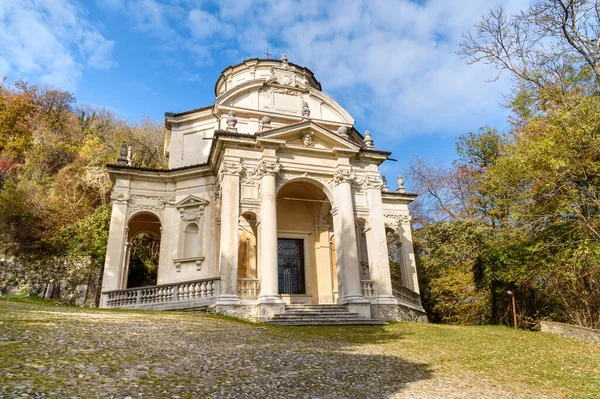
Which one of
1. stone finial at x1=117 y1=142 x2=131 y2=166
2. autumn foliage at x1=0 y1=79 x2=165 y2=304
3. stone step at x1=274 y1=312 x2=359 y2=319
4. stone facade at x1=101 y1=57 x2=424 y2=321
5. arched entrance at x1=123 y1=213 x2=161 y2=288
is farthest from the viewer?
arched entrance at x1=123 y1=213 x2=161 y2=288

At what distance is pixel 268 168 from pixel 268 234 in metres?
2.72

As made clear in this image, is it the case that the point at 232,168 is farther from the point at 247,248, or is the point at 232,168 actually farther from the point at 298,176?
the point at 247,248

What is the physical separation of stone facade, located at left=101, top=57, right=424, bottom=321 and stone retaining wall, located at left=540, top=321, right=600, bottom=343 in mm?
5217

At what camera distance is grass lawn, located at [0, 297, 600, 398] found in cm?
444

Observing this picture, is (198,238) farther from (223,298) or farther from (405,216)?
(405,216)

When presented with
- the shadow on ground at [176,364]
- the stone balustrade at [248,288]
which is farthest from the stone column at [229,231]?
the shadow on ground at [176,364]

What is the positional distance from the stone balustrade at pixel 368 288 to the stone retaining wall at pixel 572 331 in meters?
6.03

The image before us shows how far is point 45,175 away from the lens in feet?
90.7

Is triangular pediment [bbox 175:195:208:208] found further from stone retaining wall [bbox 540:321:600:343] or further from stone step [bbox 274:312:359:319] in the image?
stone retaining wall [bbox 540:321:600:343]

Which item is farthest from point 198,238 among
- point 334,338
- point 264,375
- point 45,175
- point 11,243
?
point 45,175

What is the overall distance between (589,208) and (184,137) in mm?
18659

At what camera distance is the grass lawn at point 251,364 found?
14.6 feet

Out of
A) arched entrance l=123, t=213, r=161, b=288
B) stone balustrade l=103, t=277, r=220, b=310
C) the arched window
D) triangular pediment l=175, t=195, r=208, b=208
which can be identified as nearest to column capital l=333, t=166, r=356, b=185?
triangular pediment l=175, t=195, r=208, b=208

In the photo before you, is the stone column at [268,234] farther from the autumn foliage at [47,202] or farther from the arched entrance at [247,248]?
the autumn foliage at [47,202]
